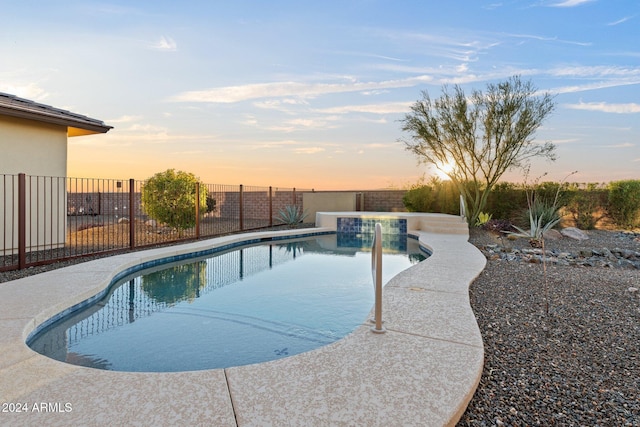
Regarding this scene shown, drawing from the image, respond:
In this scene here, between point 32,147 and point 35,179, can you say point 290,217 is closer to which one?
point 35,179

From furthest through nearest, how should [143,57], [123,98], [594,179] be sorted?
[594,179] < [123,98] < [143,57]

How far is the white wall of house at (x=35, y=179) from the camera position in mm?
7098

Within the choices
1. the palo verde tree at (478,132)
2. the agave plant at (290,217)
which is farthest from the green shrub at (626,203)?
the agave plant at (290,217)

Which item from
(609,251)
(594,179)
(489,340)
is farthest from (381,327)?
(594,179)

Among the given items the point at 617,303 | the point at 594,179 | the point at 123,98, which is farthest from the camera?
the point at 594,179

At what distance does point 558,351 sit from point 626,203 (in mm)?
13780

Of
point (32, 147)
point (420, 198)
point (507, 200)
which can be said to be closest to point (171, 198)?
A: point (32, 147)

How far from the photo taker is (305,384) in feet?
6.98

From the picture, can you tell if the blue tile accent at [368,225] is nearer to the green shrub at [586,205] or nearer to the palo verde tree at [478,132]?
the palo verde tree at [478,132]

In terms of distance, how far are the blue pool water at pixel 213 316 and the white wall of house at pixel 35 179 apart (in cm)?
327

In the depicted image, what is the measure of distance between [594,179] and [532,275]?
11136 millimetres

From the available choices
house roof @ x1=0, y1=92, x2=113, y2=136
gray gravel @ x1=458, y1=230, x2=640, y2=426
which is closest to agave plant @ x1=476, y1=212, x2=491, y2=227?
gray gravel @ x1=458, y1=230, x2=640, y2=426

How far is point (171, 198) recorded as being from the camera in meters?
10.6

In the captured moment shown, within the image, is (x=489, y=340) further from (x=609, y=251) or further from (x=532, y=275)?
A: (x=609, y=251)
